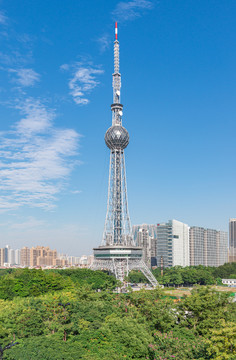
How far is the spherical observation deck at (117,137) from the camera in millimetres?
109375

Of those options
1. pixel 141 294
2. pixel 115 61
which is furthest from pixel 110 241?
pixel 141 294

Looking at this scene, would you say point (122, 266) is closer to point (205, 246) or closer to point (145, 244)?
point (145, 244)

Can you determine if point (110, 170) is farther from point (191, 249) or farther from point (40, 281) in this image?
point (191, 249)

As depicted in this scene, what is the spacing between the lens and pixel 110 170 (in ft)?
364

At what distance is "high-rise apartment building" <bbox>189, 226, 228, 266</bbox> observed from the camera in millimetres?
176000

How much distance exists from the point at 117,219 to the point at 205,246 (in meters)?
89.3

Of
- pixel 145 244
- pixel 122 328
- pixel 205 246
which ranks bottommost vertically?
pixel 205 246

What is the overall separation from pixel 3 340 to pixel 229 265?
115 meters

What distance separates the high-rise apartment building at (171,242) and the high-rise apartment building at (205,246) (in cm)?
785

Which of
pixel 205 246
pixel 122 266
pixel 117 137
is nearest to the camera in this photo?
pixel 122 266

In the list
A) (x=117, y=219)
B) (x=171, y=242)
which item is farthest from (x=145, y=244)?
(x=117, y=219)

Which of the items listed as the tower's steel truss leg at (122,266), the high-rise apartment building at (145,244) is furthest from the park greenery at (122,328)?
the high-rise apartment building at (145,244)

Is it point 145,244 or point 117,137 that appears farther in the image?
point 145,244

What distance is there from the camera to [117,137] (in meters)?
109
